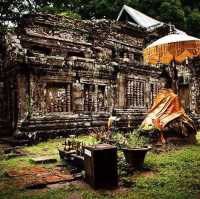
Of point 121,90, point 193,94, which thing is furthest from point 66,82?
point 193,94

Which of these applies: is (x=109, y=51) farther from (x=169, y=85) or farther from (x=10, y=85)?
(x=10, y=85)

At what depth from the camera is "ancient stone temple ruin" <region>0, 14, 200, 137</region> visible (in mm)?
13789

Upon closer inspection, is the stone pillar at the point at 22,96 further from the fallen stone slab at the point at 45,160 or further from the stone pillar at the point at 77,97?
the fallen stone slab at the point at 45,160

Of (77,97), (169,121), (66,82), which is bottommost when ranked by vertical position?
(169,121)

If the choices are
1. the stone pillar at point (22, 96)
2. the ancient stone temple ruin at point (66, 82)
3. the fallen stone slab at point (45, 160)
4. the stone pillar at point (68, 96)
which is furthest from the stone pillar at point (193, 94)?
the fallen stone slab at point (45, 160)

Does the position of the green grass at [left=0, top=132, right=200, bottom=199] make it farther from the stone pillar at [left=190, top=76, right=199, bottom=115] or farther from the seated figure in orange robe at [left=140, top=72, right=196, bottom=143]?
the stone pillar at [left=190, top=76, right=199, bottom=115]

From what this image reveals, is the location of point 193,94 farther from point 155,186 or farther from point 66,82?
point 155,186

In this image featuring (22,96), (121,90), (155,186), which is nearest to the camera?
(155,186)

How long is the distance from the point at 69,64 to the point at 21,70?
2511mm

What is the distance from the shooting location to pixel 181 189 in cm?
611

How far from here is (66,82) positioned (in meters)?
15.0

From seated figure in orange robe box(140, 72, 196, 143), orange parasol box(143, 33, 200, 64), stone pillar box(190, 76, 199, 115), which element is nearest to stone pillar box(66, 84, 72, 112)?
seated figure in orange robe box(140, 72, 196, 143)

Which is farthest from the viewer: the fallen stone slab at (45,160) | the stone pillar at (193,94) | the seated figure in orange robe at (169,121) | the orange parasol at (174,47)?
the stone pillar at (193,94)

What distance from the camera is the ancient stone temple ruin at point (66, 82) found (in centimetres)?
1379
